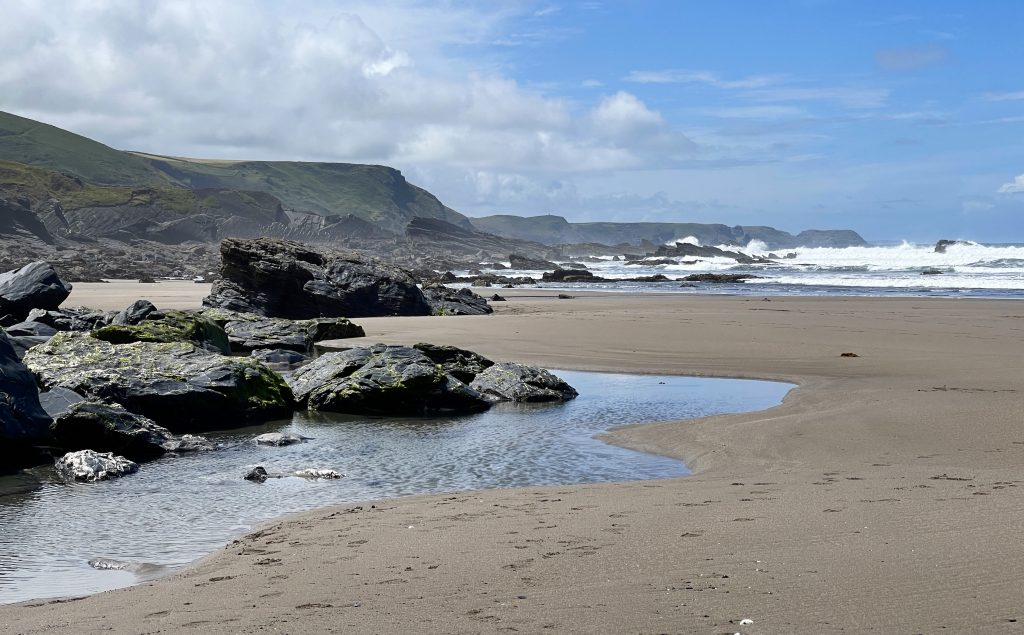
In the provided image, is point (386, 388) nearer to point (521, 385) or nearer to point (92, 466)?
point (521, 385)

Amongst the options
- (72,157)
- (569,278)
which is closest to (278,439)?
(569,278)

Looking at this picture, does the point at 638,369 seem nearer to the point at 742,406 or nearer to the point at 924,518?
the point at 742,406

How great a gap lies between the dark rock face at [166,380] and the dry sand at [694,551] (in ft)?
17.0

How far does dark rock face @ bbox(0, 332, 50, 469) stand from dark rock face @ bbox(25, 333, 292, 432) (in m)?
1.03

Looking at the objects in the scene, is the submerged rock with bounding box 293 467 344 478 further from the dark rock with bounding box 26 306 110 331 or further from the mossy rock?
the dark rock with bounding box 26 306 110 331

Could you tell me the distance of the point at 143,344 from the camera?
13055 mm

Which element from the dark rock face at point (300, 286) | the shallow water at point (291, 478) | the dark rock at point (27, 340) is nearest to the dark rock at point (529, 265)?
the dark rock face at point (300, 286)

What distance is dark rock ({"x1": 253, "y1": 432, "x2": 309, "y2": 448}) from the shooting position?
10836 millimetres

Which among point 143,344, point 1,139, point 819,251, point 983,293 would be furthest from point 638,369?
point 1,139

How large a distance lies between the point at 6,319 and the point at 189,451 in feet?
48.2

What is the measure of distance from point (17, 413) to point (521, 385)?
7166 mm

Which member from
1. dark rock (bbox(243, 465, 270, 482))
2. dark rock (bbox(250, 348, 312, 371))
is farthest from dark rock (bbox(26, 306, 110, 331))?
dark rock (bbox(243, 465, 270, 482))

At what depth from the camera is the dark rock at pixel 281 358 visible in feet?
61.5

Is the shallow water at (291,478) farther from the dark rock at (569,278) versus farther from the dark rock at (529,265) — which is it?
the dark rock at (529,265)
